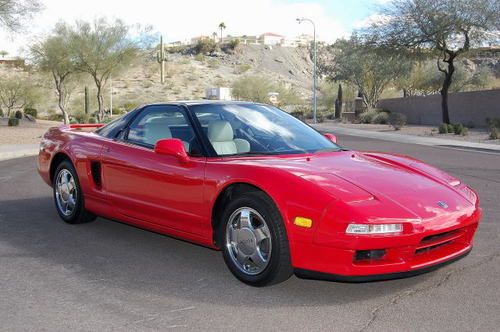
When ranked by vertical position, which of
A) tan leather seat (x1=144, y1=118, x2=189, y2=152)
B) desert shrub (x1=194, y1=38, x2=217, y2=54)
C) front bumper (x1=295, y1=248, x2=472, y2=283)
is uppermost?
desert shrub (x1=194, y1=38, x2=217, y2=54)

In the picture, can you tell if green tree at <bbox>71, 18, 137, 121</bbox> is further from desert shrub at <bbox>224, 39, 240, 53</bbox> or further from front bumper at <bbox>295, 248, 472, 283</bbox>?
desert shrub at <bbox>224, 39, 240, 53</bbox>

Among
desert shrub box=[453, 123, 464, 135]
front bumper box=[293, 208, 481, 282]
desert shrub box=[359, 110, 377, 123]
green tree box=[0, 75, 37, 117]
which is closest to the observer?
front bumper box=[293, 208, 481, 282]

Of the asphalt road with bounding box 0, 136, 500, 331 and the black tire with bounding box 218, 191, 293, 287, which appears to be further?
the black tire with bounding box 218, 191, 293, 287

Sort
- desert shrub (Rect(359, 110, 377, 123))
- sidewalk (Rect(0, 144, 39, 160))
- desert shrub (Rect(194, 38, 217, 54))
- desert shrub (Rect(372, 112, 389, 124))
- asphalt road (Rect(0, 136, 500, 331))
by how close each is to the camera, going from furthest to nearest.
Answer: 1. desert shrub (Rect(194, 38, 217, 54))
2. desert shrub (Rect(359, 110, 377, 123))
3. desert shrub (Rect(372, 112, 389, 124))
4. sidewalk (Rect(0, 144, 39, 160))
5. asphalt road (Rect(0, 136, 500, 331))

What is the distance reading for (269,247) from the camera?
176 inches

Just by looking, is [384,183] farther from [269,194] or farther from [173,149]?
[173,149]

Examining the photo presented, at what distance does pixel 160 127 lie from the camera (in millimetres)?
5934

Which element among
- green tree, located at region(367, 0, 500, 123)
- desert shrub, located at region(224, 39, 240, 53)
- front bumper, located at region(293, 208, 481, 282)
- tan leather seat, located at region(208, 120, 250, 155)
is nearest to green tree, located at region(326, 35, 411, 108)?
green tree, located at region(367, 0, 500, 123)

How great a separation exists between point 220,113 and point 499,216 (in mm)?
3963

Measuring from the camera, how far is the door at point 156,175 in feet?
16.7

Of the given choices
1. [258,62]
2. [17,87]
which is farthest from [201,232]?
[258,62]

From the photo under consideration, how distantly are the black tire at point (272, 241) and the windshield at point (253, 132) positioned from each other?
822 mm

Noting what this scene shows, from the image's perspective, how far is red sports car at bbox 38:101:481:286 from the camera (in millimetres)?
4141

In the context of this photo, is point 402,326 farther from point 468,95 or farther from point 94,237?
point 468,95
